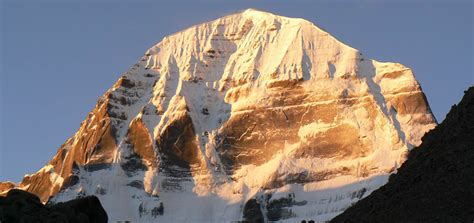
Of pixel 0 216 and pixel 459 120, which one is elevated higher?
pixel 459 120

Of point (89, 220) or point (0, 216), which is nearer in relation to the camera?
point (0, 216)

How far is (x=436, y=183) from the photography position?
8156 cm

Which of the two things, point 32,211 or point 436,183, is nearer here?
point 32,211

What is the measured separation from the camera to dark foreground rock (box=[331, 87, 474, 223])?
261 ft

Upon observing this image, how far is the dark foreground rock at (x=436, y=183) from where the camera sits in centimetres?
7950

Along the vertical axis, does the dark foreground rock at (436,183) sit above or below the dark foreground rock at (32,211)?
above

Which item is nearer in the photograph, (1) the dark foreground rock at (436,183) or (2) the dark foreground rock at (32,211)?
(2) the dark foreground rock at (32,211)

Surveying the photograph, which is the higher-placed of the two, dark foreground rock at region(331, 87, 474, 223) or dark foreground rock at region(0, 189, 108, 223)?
dark foreground rock at region(331, 87, 474, 223)

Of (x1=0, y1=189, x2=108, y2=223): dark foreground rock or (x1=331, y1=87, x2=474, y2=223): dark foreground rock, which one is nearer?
(x1=0, y1=189, x2=108, y2=223): dark foreground rock

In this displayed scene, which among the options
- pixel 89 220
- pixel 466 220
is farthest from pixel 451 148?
pixel 89 220

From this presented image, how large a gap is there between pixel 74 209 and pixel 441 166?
19752mm

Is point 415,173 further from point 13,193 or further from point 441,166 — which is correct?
point 13,193

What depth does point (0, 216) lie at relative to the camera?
252ft

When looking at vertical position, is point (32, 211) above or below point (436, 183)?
below
